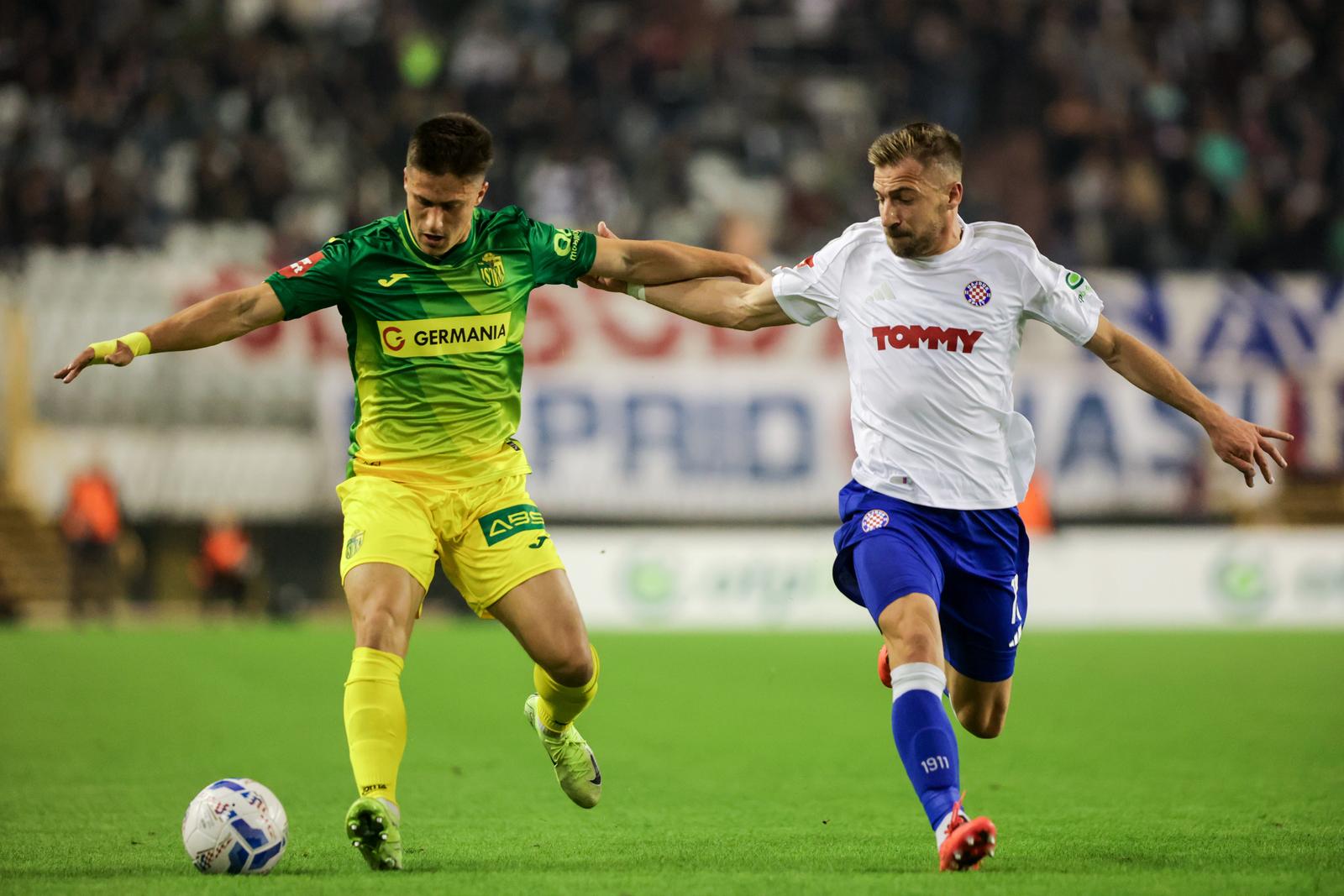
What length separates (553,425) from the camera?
21328 mm

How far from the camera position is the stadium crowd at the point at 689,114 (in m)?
22.2

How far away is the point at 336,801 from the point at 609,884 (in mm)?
2932

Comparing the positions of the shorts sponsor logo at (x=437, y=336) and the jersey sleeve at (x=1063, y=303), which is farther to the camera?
the shorts sponsor logo at (x=437, y=336)

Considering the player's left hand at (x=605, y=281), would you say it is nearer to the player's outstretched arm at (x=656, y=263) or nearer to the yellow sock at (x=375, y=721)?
the player's outstretched arm at (x=656, y=263)

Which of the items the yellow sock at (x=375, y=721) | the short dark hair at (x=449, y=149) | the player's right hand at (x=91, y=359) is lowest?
the yellow sock at (x=375, y=721)

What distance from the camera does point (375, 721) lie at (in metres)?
5.89

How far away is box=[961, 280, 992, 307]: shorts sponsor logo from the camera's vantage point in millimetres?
6254

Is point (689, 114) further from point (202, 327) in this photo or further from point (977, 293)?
point (202, 327)

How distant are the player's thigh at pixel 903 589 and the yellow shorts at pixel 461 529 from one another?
1.25m

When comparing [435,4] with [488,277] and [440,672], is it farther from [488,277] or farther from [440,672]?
[488,277]

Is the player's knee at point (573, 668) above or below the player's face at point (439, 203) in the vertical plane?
below

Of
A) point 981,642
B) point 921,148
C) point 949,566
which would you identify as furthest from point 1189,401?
point 921,148

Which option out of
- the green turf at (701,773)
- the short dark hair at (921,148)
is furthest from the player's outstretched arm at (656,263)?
the green turf at (701,773)

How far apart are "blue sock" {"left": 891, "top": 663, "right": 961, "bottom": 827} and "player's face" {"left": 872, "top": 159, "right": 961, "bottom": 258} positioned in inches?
62.3
